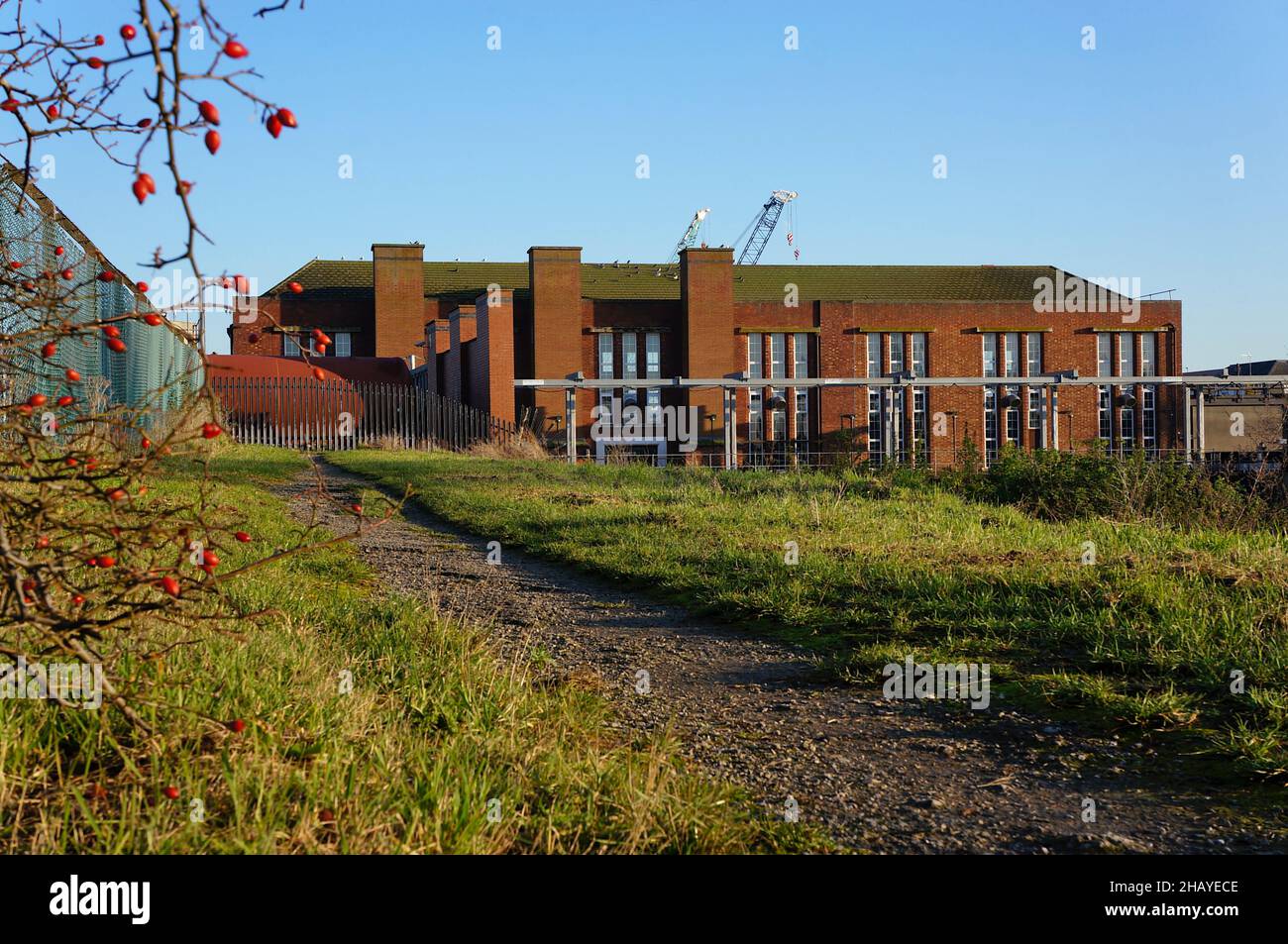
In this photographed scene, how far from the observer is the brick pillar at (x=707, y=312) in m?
47.0

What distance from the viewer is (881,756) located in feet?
13.9

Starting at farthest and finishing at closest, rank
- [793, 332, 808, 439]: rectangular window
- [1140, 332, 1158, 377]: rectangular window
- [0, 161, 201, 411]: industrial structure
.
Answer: [1140, 332, 1158, 377]: rectangular window, [793, 332, 808, 439]: rectangular window, [0, 161, 201, 411]: industrial structure

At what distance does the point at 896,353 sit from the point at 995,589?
1731 inches

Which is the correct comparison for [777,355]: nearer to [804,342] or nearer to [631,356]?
[804,342]

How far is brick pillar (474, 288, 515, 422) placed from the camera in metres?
34.2

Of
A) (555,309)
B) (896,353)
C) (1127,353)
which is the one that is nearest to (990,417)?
(896,353)

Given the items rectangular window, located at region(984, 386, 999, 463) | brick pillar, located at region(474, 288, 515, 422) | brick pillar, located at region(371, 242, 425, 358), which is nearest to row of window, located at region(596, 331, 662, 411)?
brick pillar, located at region(371, 242, 425, 358)

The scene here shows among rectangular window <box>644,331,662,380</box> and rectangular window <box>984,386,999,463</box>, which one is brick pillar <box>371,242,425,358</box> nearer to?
rectangular window <box>644,331,662,380</box>

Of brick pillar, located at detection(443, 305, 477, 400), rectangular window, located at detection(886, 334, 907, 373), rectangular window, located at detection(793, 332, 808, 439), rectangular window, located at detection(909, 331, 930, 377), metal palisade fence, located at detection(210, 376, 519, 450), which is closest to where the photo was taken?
metal palisade fence, located at detection(210, 376, 519, 450)

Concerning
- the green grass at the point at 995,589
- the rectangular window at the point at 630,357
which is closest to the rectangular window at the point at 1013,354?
the rectangular window at the point at 630,357

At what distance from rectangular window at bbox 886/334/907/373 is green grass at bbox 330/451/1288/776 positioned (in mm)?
37844
